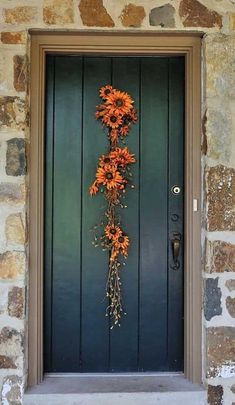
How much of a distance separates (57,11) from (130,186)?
3.52 ft

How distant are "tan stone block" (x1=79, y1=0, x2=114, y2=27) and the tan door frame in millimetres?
60

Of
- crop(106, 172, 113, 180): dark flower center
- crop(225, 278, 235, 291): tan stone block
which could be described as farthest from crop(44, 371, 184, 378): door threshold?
crop(106, 172, 113, 180): dark flower center

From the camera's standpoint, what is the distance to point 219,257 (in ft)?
8.39

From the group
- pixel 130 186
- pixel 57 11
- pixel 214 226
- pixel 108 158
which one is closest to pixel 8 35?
pixel 57 11

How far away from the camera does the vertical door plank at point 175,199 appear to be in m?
2.77

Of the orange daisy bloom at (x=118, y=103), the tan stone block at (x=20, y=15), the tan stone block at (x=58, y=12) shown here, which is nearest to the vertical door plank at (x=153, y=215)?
the orange daisy bloom at (x=118, y=103)

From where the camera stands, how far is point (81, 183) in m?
2.74

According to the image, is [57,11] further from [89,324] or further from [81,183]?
[89,324]

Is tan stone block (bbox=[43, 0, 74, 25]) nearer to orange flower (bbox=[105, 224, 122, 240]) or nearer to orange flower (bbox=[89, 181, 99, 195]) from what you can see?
orange flower (bbox=[89, 181, 99, 195])

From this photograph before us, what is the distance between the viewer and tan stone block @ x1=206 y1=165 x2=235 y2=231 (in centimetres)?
255

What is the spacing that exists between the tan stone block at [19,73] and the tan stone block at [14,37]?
0.28 feet

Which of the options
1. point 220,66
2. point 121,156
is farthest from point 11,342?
point 220,66

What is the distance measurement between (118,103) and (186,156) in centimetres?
51

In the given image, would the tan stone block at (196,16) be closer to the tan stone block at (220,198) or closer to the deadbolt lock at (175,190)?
the tan stone block at (220,198)
